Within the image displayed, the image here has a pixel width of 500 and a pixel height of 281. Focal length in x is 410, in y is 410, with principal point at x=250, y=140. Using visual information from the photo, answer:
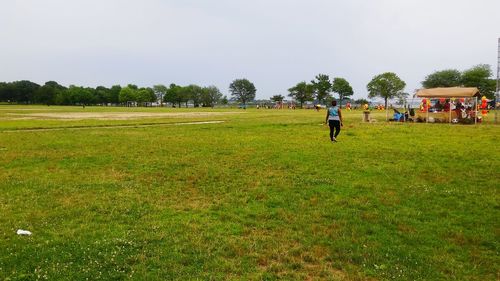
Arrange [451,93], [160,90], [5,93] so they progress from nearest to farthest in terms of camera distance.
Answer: [451,93] < [5,93] < [160,90]

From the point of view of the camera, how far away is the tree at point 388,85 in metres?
118

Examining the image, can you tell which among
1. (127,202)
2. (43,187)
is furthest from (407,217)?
(43,187)

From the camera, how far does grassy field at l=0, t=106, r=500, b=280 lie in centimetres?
612

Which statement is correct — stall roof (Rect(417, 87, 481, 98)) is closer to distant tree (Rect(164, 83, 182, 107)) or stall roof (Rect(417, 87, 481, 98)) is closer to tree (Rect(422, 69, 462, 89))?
tree (Rect(422, 69, 462, 89))

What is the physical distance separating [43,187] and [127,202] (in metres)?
→ 3.13

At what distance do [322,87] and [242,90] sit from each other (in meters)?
63.6

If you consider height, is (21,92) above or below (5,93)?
above

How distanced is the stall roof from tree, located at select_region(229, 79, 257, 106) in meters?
152

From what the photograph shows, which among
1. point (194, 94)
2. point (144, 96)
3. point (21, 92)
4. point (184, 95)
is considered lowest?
point (144, 96)

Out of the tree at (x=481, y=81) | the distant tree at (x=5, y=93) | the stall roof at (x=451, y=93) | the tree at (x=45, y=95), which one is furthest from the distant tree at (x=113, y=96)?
the stall roof at (x=451, y=93)

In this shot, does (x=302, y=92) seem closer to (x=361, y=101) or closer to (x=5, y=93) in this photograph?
(x=361, y=101)

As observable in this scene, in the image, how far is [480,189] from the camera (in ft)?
34.5

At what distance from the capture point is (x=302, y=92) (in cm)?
13862

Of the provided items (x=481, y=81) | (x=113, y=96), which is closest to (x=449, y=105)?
(x=481, y=81)
